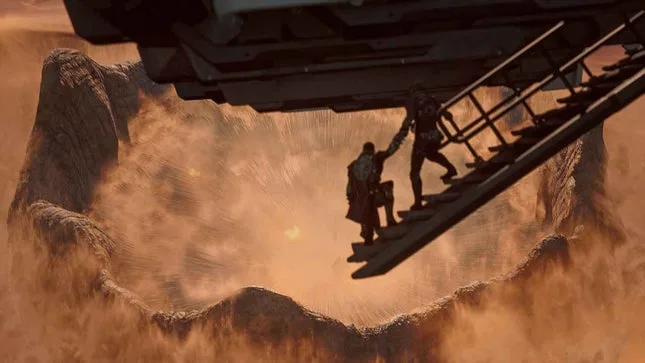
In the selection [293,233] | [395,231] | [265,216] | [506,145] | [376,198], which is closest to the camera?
[506,145]

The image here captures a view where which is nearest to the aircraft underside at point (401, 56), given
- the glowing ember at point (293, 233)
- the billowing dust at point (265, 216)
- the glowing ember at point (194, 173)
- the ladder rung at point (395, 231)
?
the ladder rung at point (395, 231)

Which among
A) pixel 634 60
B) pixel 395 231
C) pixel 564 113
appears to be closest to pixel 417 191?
pixel 395 231

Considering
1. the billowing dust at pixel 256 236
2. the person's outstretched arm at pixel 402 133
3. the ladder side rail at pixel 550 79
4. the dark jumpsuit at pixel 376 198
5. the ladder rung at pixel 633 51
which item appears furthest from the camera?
Result: the billowing dust at pixel 256 236

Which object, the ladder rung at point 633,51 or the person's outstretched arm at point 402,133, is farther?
the ladder rung at point 633,51

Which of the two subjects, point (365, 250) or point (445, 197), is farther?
point (365, 250)

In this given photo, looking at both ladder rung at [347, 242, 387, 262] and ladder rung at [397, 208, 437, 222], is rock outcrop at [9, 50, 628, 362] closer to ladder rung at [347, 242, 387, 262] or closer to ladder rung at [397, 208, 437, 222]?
ladder rung at [347, 242, 387, 262]

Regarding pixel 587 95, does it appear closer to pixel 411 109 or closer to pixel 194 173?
pixel 411 109

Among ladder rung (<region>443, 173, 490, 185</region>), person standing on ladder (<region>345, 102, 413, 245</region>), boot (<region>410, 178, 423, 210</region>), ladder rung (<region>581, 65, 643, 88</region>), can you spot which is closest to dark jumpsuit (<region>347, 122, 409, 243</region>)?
person standing on ladder (<region>345, 102, 413, 245</region>)

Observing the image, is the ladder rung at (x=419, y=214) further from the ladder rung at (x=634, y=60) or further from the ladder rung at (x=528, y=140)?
the ladder rung at (x=634, y=60)
